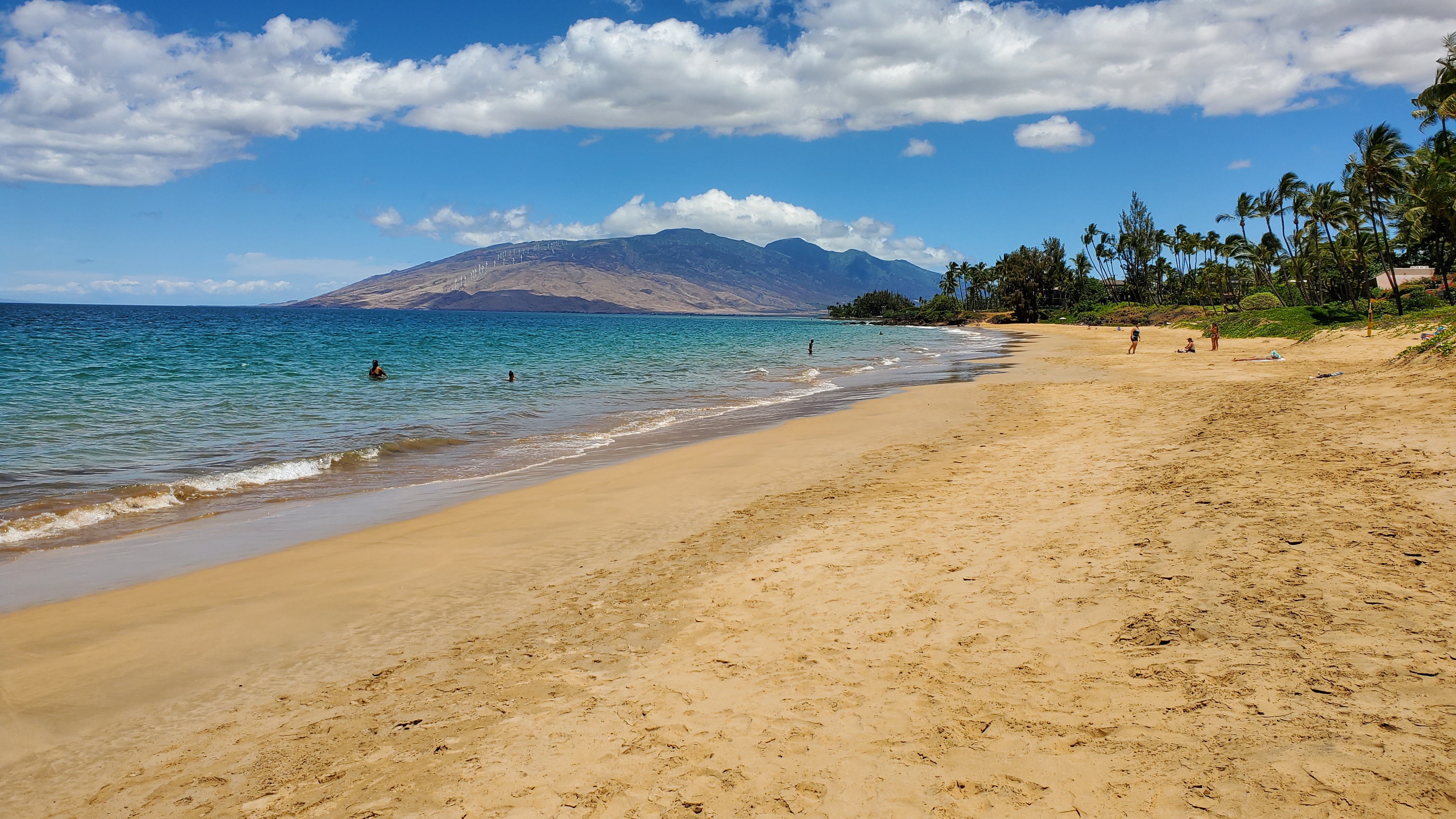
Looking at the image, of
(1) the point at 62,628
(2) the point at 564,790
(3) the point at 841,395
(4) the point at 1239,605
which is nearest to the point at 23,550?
(1) the point at 62,628

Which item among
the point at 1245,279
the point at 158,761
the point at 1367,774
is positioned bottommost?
the point at 158,761

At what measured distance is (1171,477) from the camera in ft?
29.5

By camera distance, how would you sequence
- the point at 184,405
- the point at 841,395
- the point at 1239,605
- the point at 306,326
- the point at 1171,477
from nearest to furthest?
1. the point at 1239,605
2. the point at 1171,477
3. the point at 184,405
4. the point at 841,395
5. the point at 306,326

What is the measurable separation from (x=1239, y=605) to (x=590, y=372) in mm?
33986

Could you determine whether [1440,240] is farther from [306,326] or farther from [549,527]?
[306,326]

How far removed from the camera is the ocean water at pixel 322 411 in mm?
12156

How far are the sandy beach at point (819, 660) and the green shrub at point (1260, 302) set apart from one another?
62.6 m

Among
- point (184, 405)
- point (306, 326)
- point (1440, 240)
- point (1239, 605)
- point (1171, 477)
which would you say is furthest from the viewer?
point (306, 326)

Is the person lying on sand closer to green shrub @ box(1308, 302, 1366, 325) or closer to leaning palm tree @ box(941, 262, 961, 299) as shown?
green shrub @ box(1308, 302, 1366, 325)

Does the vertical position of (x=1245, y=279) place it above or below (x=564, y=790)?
above

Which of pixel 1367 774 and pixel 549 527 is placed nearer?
pixel 1367 774

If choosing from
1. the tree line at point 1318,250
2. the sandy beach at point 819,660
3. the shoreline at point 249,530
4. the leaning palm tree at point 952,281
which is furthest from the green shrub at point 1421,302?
the leaning palm tree at point 952,281

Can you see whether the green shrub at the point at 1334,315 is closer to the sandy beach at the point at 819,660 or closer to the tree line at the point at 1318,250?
the tree line at the point at 1318,250

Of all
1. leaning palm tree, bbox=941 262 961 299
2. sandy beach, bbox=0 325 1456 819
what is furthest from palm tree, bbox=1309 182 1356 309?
leaning palm tree, bbox=941 262 961 299
